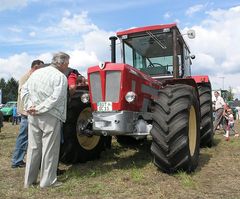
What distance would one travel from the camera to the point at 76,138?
22.3 feet

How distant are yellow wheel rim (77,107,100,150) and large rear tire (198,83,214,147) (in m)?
2.71

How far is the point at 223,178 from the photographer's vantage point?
19.2 ft

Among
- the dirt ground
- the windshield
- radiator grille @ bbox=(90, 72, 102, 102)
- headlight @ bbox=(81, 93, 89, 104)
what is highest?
the windshield

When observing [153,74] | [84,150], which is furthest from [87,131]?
[153,74]

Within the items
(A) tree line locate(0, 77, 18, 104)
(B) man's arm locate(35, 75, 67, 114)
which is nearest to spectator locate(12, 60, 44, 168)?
(B) man's arm locate(35, 75, 67, 114)

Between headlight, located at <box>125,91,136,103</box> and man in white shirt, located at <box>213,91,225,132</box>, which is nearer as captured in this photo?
headlight, located at <box>125,91,136,103</box>

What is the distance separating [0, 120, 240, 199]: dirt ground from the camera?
4.92 m

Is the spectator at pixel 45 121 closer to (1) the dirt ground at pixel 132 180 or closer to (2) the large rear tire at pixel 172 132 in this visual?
(1) the dirt ground at pixel 132 180

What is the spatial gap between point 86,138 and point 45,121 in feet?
6.22

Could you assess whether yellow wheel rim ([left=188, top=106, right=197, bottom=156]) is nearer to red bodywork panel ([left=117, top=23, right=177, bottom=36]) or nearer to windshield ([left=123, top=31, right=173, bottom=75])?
windshield ([left=123, top=31, right=173, bottom=75])

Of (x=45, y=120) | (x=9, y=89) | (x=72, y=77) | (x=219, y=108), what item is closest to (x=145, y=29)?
(x=72, y=77)

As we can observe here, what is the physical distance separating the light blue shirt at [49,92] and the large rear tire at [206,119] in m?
4.33

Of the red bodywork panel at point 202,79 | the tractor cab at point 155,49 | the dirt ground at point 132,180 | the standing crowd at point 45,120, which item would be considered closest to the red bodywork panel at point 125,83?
the standing crowd at point 45,120

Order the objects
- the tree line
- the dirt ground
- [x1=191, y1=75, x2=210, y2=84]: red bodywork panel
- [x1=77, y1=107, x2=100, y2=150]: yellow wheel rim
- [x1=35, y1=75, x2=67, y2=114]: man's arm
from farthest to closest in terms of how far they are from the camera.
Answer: the tree line < [x1=191, y1=75, x2=210, y2=84]: red bodywork panel < [x1=77, y1=107, x2=100, y2=150]: yellow wheel rim < [x1=35, y1=75, x2=67, y2=114]: man's arm < the dirt ground
